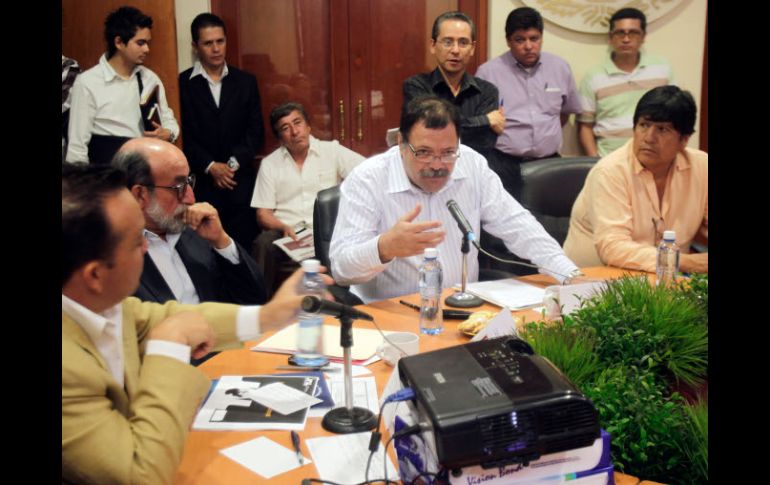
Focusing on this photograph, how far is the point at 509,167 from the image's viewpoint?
4.27 m

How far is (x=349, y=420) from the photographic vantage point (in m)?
1.35

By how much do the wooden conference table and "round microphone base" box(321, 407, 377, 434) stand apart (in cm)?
2

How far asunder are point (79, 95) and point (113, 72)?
8.3 inches

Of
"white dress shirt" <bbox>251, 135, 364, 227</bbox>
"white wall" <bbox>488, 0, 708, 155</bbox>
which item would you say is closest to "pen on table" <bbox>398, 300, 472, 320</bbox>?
"white dress shirt" <bbox>251, 135, 364, 227</bbox>

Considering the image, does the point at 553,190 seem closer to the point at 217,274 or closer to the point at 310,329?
the point at 217,274

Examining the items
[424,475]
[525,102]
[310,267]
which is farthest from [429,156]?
[525,102]

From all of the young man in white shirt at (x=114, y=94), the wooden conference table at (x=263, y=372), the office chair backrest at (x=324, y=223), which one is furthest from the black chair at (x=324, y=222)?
the young man in white shirt at (x=114, y=94)

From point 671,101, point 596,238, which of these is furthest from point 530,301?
point 671,101

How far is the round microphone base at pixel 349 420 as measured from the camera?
1.34 meters

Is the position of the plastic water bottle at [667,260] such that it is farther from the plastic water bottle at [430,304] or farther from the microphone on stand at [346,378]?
the microphone on stand at [346,378]

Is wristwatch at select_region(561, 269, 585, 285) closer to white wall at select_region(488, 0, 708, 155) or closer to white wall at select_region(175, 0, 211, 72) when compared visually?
white wall at select_region(488, 0, 708, 155)

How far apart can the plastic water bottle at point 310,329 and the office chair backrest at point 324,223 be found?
2.27ft

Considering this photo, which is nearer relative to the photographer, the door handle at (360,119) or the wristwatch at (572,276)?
the wristwatch at (572,276)
